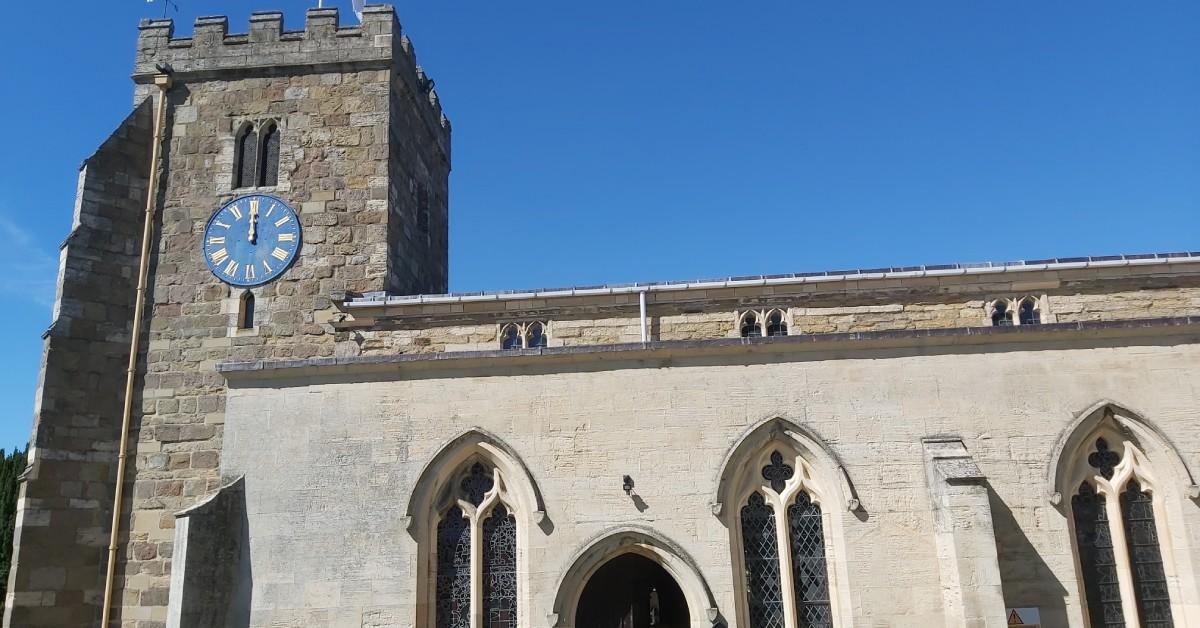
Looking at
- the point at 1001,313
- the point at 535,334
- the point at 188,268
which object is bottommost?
→ the point at 1001,313

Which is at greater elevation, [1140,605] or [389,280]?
[389,280]

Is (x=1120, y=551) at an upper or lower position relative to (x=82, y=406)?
lower

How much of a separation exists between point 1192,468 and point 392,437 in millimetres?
9545

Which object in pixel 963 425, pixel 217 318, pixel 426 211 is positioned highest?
pixel 426 211

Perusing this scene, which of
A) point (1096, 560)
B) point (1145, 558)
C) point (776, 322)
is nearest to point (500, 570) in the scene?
point (776, 322)

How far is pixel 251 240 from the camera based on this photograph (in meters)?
17.2

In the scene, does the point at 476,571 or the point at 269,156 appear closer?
the point at 476,571

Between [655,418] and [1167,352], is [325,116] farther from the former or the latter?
[1167,352]

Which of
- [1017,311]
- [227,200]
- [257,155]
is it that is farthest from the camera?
[257,155]

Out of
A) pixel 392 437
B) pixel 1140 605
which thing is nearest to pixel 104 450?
pixel 392 437

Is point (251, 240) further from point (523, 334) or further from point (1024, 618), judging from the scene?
Answer: point (1024, 618)

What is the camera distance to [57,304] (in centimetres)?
1608

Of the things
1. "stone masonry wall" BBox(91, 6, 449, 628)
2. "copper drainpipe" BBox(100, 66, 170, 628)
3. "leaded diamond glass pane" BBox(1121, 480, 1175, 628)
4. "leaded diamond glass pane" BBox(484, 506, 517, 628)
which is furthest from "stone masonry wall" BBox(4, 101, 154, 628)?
"leaded diamond glass pane" BBox(1121, 480, 1175, 628)

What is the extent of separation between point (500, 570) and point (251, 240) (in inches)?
349
